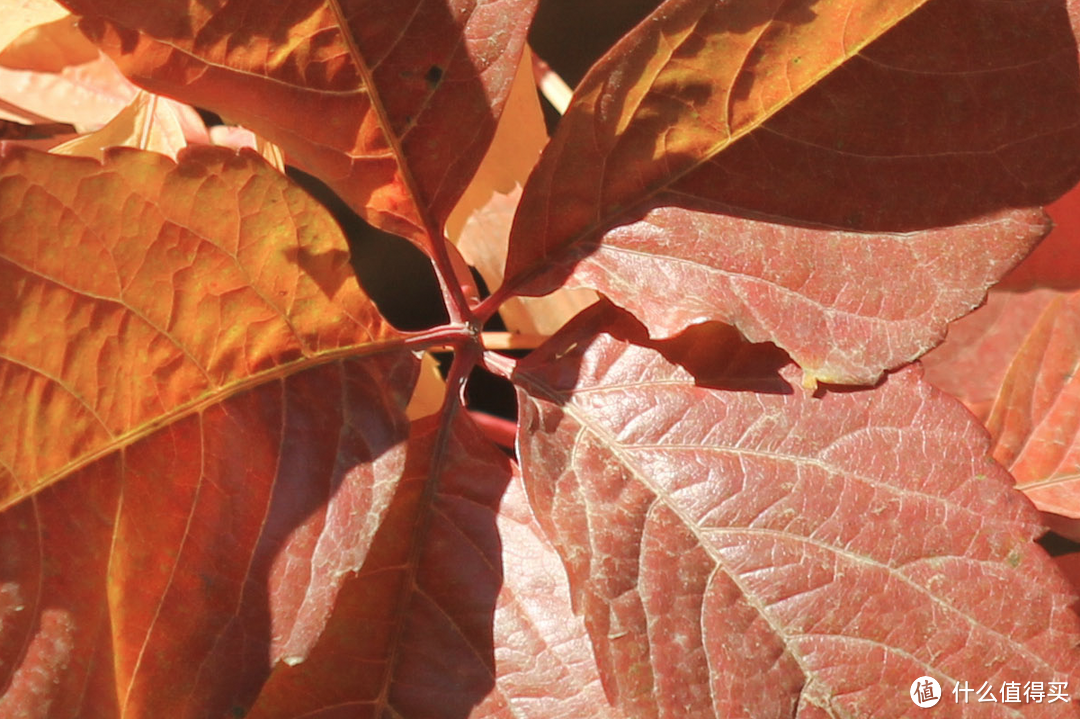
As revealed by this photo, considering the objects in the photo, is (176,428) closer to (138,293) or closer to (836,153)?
(138,293)

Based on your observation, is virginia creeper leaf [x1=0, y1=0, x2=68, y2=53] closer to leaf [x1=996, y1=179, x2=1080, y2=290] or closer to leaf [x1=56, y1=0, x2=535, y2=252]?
leaf [x1=56, y1=0, x2=535, y2=252]

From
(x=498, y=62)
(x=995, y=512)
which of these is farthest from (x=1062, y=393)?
(x=498, y=62)

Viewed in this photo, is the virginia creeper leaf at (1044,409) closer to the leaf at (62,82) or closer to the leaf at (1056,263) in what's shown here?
the leaf at (1056,263)

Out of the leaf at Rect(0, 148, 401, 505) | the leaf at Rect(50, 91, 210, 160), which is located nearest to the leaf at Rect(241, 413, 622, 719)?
the leaf at Rect(0, 148, 401, 505)

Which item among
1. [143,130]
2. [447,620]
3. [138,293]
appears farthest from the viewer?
[143,130]

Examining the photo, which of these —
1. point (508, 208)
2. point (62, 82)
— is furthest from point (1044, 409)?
point (62, 82)

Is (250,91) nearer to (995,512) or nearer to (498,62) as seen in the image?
(498,62)
